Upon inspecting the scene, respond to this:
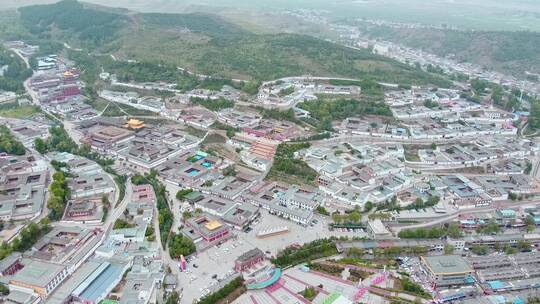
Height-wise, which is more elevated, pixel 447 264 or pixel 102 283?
pixel 447 264

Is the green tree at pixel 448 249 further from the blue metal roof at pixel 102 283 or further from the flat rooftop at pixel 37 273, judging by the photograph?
the flat rooftop at pixel 37 273

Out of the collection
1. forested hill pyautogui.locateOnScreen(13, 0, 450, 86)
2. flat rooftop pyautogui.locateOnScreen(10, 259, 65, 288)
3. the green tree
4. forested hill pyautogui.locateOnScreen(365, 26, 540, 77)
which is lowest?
flat rooftop pyautogui.locateOnScreen(10, 259, 65, 288)

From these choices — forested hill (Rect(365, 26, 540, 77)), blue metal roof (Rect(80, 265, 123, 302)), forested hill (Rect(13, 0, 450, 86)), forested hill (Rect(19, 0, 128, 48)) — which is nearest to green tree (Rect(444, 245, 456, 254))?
blue metal roof (Rect(80, 265, 123, 302))

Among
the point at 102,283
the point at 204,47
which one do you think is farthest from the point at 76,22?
the point at 102,283

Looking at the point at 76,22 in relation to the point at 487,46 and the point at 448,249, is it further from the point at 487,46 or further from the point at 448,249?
the point at 487,46

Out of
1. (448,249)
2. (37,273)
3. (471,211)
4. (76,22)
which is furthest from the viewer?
(76,22)

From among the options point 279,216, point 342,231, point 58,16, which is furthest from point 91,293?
point 58,16

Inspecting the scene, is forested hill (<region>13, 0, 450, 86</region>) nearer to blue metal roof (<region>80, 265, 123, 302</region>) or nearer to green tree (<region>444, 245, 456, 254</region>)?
green tree (<region>444, 245, 456, 254</region>)

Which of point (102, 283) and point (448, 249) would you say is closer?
point (102, 283)
